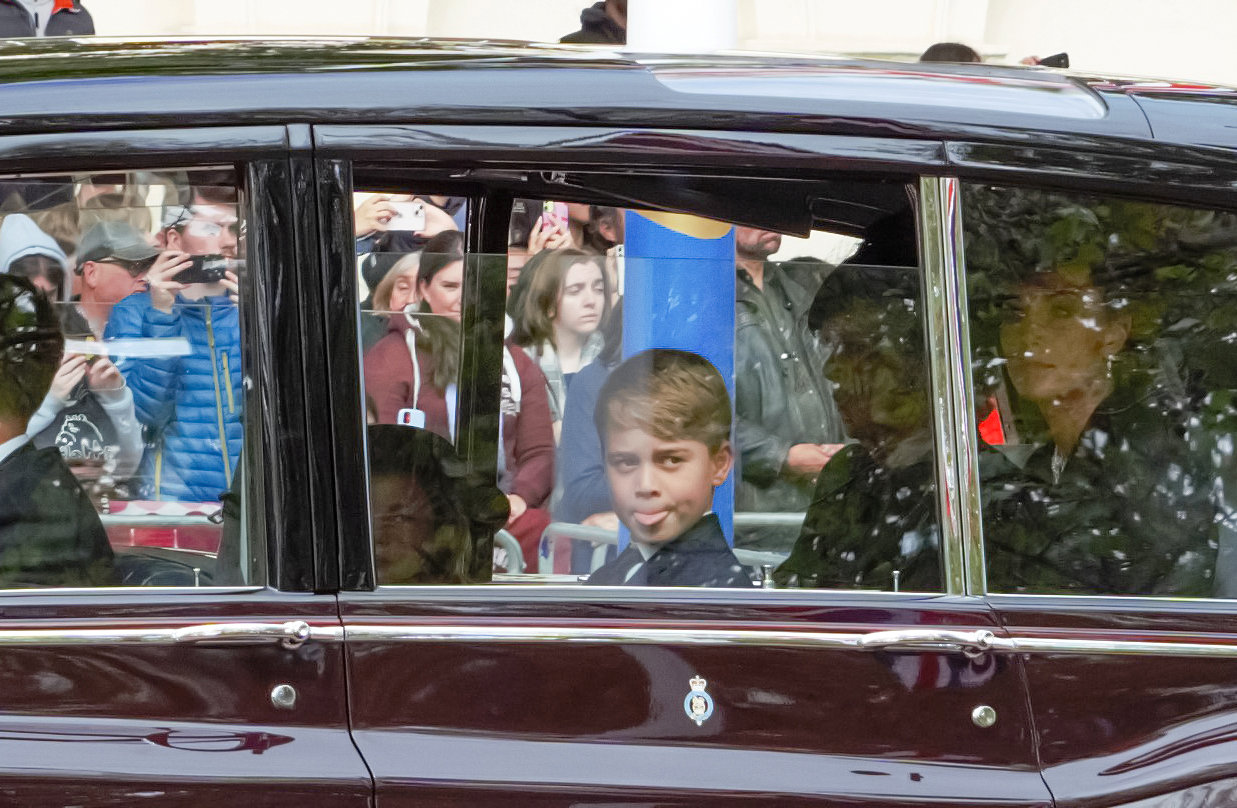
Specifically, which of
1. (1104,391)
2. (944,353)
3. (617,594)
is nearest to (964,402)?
(944,353)

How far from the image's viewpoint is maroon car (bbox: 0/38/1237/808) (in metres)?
1.80

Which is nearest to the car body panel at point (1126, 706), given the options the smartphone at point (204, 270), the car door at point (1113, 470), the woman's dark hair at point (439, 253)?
the car door at point (1113, 470)

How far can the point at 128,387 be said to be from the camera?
1.86 m

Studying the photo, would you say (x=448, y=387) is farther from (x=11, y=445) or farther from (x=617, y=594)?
(x=11, y=445)

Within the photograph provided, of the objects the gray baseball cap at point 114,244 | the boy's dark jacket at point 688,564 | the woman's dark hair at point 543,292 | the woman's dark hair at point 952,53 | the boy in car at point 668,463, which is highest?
the woman's dark hair at point 952,53

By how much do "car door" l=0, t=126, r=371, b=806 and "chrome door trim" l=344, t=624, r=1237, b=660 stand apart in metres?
0.13

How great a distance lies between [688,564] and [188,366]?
725 millimetres

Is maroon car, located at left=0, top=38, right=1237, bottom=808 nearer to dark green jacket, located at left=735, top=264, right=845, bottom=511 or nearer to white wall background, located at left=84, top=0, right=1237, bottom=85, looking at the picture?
dark green jacket, located at left=735, top=264, right=845, bottom=511

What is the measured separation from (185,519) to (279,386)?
0.76 feet

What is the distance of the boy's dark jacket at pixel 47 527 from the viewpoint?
187cm

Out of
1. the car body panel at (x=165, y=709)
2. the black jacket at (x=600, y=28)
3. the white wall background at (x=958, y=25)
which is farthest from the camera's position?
the white wall background at (x=958, y=25)

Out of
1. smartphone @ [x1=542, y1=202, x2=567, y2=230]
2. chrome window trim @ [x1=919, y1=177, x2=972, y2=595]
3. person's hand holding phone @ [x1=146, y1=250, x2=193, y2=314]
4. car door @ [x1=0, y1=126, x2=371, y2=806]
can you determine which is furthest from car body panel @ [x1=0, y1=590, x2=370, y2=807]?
chrome window trim @ [x1=919, y1=177, x2=972, y2=595]

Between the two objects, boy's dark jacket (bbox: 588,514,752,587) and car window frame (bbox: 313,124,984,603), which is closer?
car window frame (bbox: 313,124,984,603)

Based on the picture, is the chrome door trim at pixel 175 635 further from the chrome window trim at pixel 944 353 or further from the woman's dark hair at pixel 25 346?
the chrome window trim at pixel 944 353
